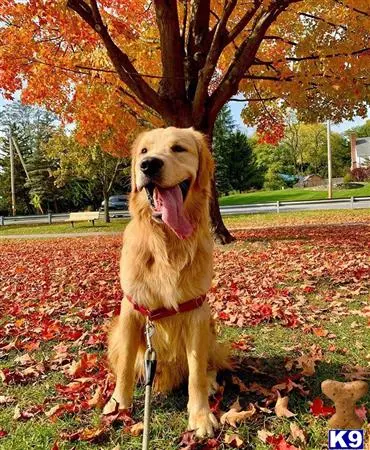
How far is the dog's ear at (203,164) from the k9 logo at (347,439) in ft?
5.43

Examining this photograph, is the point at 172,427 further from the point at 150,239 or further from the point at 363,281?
the point at 363,281

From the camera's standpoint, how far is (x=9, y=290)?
23.8 feet

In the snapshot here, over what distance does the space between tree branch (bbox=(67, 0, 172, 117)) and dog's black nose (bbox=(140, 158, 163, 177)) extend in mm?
6263

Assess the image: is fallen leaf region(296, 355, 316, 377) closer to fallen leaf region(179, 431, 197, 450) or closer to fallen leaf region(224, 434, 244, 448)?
fallen leaf region(224, 434, 244, 448)

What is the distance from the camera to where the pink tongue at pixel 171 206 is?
264 centimetres

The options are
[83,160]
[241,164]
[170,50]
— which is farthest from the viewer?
[241,164]

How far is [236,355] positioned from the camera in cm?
388

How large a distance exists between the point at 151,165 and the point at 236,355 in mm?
2157

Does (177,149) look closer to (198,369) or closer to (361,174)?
(198,369)

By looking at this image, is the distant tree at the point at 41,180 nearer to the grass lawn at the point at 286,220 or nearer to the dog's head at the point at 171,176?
the grass lawn at the point at 286,220

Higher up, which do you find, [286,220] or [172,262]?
[172,262]

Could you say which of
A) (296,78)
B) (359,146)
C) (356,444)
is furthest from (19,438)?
(359,146)

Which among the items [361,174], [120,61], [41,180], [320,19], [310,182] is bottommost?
[310,182]

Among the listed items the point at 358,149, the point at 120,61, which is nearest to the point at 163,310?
the point at 120,61
